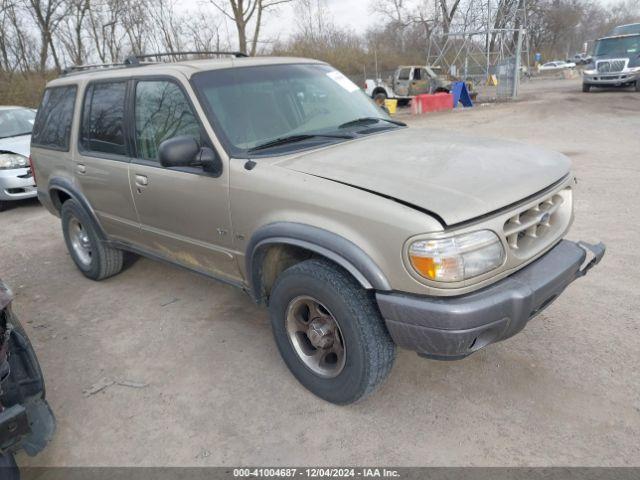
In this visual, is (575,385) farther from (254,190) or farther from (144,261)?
(144,261)

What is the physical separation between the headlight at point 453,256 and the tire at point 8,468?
2.03 meters

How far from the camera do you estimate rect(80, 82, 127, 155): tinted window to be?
3.72m

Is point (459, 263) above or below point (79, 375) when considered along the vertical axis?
above

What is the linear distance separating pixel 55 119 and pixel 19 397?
Result: 311 cm

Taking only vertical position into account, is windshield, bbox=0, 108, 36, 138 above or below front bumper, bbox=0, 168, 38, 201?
above

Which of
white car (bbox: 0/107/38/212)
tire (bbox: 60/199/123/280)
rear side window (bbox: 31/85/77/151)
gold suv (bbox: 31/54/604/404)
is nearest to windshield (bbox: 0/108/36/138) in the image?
white car (bbox: 0/107/38/212)

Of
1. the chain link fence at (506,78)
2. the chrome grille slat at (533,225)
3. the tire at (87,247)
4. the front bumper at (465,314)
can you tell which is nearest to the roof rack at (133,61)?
the tire at (87,247)

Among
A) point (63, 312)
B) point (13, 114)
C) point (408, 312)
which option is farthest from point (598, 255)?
point (13, 114)

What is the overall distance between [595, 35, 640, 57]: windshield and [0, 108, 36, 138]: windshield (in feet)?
71.1

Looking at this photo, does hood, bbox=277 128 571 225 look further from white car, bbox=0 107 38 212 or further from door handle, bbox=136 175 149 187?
white car, bbox=0 107 38 212

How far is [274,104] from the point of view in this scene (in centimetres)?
327

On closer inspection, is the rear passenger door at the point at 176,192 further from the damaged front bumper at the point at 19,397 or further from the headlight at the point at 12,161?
the headlight at the point at 12,161

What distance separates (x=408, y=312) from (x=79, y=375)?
7.78 ft

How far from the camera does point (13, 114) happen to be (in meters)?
9.02
